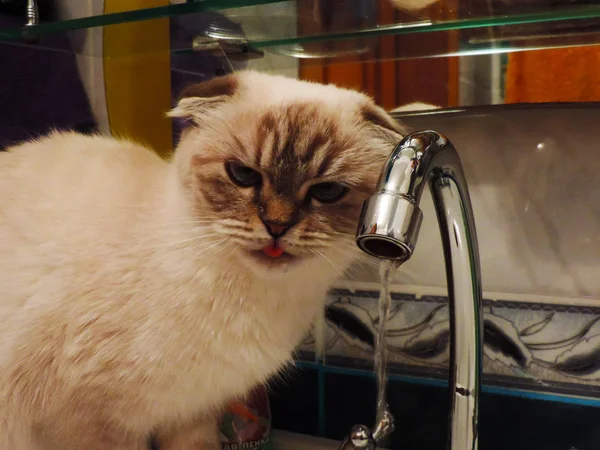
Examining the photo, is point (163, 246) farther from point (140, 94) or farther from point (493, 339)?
point (493, 339)

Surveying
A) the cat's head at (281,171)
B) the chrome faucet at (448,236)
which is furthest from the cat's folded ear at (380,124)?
the chrome faucet at (448,236)

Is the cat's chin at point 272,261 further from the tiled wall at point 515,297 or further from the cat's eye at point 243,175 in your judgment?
the tiled wall at point 515,297

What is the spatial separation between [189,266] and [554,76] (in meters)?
0.71

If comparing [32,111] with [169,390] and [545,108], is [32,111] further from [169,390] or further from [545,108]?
[545,108]

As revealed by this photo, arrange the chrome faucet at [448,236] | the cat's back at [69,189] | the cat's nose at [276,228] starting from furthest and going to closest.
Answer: the cat's back at [69,189], the cat's nose at [276,228], the chrome faucet at [448,236]

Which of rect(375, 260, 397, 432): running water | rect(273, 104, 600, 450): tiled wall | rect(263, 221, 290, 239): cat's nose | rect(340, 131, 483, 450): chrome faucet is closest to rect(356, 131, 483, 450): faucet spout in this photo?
rect(340, 131, 483, 450): chrome faucet

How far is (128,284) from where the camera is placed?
2.87 feet

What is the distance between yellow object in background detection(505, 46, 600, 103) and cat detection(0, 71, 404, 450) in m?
0.31

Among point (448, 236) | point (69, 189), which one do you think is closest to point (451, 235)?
point (448, 236)

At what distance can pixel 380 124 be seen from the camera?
84 cm

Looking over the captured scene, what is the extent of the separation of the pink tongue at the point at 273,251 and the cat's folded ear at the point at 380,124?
0.23 meters

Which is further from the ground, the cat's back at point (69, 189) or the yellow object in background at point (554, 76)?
the yellow object in background at point (554, 76)

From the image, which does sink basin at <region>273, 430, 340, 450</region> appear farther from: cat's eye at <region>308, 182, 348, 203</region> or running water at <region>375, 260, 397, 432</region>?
cat's eye at <region>308, 182, 348, 203</region>

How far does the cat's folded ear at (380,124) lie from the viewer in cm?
83
